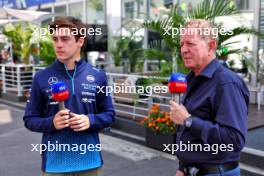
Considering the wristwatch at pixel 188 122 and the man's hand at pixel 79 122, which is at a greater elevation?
the wristwatch at pixel 188 122

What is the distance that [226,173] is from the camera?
1968 millimetres

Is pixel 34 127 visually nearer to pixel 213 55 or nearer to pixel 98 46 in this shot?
pixel 213 55

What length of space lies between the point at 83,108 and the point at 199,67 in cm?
84

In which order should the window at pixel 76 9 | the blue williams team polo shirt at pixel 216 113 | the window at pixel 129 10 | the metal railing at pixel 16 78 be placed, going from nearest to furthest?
1. the blue williams team polo shirt at pixel 216 113
2. the metal railing at pixel 16 78
3. the window at pixel 129 10
4. the window at pixel 76 9

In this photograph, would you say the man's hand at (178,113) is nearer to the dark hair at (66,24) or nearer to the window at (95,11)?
the dark hair at (66,24)

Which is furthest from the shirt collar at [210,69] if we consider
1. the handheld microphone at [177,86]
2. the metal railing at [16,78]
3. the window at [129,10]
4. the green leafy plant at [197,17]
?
the window at [129,10]

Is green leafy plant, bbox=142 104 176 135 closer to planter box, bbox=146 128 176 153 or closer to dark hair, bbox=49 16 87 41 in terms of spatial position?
planter box, bbox=146 128 176 153

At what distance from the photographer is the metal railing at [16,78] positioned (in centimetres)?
1049

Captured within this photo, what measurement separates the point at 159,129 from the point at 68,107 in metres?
3.27

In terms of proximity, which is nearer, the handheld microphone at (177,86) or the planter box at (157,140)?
the handheld microphone at (177,86)

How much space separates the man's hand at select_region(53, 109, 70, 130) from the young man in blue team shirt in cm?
17

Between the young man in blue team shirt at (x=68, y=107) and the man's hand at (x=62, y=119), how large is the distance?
0.57ft

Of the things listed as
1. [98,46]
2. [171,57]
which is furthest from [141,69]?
[171,57]

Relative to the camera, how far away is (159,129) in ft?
18.0
